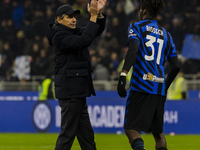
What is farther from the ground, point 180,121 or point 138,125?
point 138,125

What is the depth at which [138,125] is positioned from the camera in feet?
20.7

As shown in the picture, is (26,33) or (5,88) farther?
(26,33)

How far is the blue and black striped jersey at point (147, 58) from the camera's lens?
20.9 feet

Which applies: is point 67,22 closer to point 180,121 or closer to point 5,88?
point 180,121

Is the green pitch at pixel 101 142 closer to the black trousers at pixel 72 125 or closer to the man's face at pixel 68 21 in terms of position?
the black trousers at pixel 72 125

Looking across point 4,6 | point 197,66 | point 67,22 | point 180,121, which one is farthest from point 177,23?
point 67,22

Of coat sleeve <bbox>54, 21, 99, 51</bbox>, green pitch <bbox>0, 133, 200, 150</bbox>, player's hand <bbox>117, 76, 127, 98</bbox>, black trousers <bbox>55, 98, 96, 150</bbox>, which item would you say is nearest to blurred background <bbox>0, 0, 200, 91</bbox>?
green pitch <bbox>0, 133, 200, 150</bbox>

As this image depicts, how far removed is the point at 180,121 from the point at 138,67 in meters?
8.40

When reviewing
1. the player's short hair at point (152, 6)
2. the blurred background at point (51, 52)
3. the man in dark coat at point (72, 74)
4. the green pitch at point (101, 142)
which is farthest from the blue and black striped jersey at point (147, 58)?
the blurred background at point (51, 52)

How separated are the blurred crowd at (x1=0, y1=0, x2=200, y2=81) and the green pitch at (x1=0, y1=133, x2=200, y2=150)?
172 inches

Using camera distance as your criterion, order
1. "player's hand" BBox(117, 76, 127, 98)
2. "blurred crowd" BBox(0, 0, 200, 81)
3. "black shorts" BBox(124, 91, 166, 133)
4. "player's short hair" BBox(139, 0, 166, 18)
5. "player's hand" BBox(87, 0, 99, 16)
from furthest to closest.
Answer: "blurred crowd" BBox(0, 0, 200, 81) → "player's hand" BBox(87, 0, 99, 16) → "player's short hair" BBox(139, 0, 166, 18) → "black shorts" BBox(124, 91, 166, 133) → "player's hand" BBox(117, 76, 127, 98)

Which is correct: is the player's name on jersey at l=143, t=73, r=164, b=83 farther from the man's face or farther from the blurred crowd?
the blurred crowd

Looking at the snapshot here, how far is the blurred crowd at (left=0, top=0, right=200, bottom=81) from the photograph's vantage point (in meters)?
18.7

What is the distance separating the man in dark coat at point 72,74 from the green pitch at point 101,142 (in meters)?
3.87
